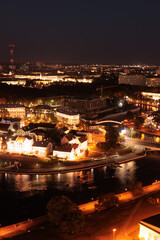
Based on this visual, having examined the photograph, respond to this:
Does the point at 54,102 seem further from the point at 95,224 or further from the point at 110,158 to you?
the point at 95,224

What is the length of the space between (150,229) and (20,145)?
5.07 meters

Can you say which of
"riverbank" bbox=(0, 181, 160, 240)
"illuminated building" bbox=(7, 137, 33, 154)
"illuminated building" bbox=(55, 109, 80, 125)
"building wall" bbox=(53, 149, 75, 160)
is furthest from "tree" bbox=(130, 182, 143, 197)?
"illuminated building" bbox=(55, 109, 80, 125)

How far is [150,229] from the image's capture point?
402 cm

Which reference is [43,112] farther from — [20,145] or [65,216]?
[65,216]

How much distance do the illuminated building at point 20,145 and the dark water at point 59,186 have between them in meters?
1.36

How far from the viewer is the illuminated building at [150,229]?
13.0ft

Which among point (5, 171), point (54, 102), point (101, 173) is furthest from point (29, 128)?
point (54, 102)

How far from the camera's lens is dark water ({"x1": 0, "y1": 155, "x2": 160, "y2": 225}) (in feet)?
18.3

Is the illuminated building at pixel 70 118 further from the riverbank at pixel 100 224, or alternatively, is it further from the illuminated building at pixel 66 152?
the riverbank at pixel 100 224

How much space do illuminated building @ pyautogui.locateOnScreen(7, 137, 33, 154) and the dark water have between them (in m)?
1.36

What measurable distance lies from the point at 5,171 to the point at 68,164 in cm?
157

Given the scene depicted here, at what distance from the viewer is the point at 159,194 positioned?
224 inches

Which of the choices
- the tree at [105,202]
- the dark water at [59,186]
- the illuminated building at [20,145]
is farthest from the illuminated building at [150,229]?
the illuminated building at [20,145]

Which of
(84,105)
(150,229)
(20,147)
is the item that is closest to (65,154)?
(20,147)
